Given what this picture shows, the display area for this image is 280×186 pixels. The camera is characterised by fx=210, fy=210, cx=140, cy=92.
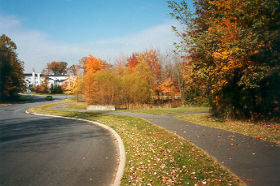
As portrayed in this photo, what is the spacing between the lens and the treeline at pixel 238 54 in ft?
30.5

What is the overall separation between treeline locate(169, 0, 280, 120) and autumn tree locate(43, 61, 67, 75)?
12091cm

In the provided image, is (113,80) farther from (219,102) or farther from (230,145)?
(230,145)

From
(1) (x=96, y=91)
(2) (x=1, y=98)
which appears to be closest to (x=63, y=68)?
→ (2) (x=1, y=98)

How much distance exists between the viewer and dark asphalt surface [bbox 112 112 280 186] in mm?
4496

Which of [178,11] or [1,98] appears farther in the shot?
[1,98]

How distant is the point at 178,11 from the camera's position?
36.9ft

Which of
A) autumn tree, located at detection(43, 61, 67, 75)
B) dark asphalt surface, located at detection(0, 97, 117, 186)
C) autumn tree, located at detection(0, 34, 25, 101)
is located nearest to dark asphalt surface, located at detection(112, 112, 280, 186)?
dark asphalt surface, located at detection(0, 97, 117, 186)

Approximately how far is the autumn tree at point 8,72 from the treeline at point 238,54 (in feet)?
159

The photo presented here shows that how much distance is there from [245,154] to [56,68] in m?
128

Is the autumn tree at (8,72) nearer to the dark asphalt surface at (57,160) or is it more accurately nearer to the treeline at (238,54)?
the dark asphalt surface at (57,160)

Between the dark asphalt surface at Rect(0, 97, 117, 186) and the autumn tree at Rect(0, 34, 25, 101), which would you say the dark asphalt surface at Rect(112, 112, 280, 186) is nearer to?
the dark asphalt surface at Rect(0, 97, 117, 186)

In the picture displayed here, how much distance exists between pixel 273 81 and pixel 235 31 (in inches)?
132

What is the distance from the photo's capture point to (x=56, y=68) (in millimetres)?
121812

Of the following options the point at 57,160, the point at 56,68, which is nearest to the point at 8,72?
the point at 57,160
